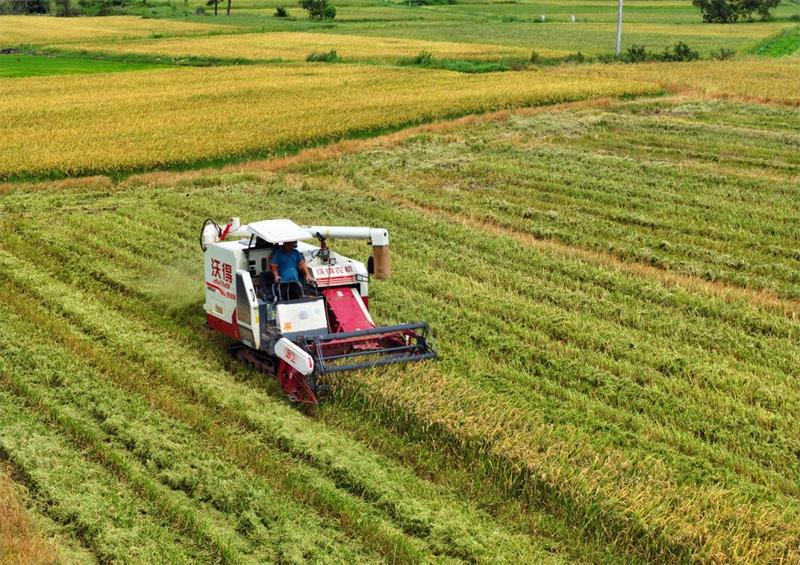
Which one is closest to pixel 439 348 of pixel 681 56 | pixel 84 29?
pixel 681 56

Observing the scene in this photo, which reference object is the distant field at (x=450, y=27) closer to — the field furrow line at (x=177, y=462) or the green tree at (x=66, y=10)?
the green tree at (x=66, y=10)

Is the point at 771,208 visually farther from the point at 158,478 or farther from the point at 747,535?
the point at 158,478

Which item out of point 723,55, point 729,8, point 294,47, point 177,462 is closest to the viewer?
point 177,462

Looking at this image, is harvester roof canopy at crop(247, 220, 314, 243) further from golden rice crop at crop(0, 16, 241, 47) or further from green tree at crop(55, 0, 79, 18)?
green tree at crop(55, 0, 79, 18)

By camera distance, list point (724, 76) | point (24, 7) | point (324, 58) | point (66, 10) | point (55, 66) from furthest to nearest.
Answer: point (24, 7) → point (66, 10) → point (324, 58) → point (55, 66) → point (724, 76)

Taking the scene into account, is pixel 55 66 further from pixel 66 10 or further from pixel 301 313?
pixel 66 10
